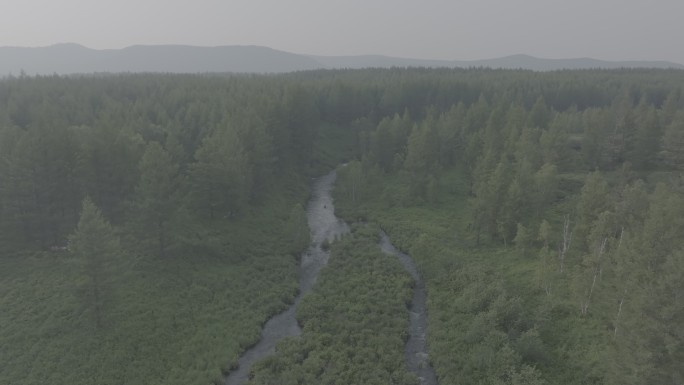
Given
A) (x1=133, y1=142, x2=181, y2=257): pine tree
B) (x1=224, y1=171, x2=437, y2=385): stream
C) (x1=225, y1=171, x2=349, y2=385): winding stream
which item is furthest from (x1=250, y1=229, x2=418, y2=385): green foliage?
(x1=133, y1=142, x2=181, y2=257): pine tree

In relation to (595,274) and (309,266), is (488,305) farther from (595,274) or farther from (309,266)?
(309,266)

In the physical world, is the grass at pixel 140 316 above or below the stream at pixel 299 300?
above

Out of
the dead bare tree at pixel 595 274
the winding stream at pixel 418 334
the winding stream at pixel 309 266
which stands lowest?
the winding stream at pixel 418 334

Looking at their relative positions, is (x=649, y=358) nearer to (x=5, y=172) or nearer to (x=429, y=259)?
(x=429, y=259)

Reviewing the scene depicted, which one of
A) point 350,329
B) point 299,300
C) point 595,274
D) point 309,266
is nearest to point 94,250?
point 299,300

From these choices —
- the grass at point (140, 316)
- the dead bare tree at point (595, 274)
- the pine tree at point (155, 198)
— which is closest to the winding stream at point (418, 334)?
the grass at point (140, 316)

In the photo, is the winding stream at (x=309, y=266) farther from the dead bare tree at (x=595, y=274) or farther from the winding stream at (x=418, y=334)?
the dead bare tree at (x=595, y=274)
